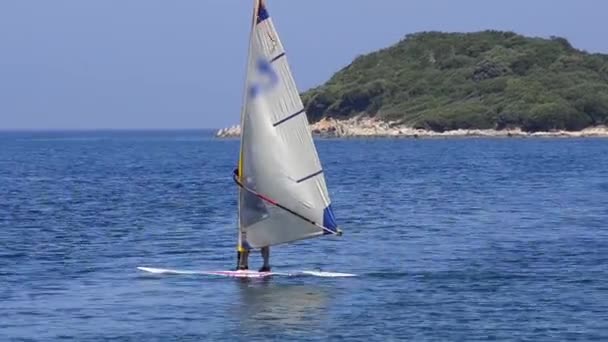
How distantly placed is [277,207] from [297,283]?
1.76m

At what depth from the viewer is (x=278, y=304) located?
29.9 metres

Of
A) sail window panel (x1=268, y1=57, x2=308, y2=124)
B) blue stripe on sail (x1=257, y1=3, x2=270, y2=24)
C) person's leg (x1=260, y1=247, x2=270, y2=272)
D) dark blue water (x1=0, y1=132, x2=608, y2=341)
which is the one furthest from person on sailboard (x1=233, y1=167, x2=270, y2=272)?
blue stripe on sail (x1=257, y1=3, x2=270, y2=24)

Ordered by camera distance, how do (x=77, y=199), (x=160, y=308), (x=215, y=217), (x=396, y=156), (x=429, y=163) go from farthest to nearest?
(x=396, y=156) → (x=429, y=163) → (x=77, y=199) → (x=215, y=217) → (x=160, y=308)

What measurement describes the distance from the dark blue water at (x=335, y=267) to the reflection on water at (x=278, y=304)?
4cm

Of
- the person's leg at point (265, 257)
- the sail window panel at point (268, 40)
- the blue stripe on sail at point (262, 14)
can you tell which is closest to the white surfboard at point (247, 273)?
the person's leg at point (265, 257)

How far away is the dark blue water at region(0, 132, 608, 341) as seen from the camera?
27547 millimetres

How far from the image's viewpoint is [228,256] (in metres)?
40.1

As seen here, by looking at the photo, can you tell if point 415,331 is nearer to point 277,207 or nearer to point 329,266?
point 277,207

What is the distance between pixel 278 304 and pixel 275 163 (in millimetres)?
4337

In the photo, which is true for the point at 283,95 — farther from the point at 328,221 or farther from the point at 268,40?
the point at 328,221

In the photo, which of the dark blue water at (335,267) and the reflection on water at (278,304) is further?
the reflection on water at (278,304)

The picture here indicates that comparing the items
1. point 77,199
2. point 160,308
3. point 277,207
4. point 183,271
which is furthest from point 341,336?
point 77,199

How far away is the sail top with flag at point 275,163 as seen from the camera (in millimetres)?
32656

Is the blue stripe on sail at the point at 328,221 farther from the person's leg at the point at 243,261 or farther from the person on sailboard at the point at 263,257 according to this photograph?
the person's leg at the point at 243,261
